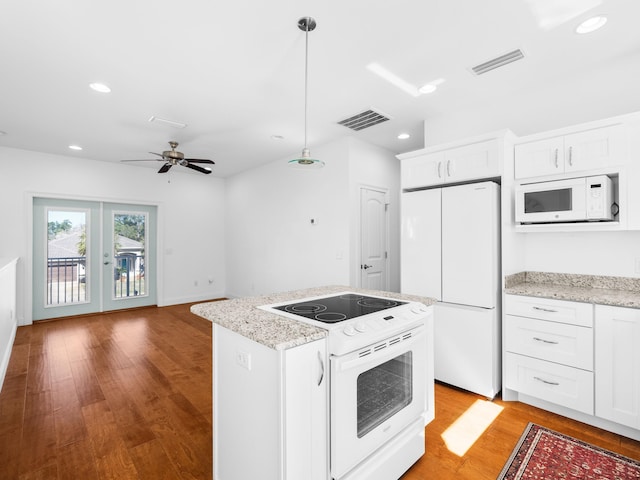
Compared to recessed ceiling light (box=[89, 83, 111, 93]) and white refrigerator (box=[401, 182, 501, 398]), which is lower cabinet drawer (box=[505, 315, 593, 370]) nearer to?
white refrigerator (box=[401, 182, 501, 398])

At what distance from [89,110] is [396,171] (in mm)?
4080

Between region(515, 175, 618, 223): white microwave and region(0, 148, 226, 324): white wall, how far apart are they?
19.4ft

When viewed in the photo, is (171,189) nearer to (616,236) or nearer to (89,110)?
(89,110)

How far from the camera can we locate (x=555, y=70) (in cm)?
262


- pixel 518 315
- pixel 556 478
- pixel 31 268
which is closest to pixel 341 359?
pixel 556 478

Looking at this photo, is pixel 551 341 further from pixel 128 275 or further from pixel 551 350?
pixel 128 275

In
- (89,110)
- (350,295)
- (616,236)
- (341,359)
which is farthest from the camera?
(89,110)

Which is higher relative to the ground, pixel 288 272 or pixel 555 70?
pixel 555 70

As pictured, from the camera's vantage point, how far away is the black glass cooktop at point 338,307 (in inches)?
64.7

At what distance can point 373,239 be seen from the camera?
182 inches

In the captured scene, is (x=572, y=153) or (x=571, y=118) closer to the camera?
(x=572, y=153)

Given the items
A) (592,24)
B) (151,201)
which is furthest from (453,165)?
(151,201)

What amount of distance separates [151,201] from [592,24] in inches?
255

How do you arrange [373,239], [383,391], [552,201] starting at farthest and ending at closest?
[373,239], [552,201], [383,391]
